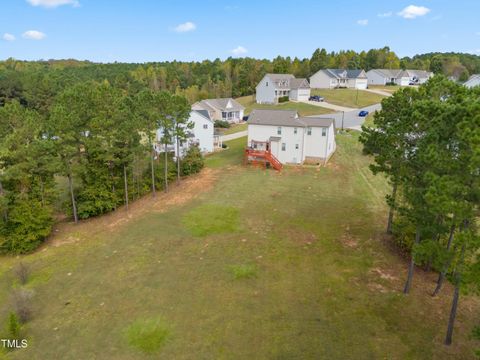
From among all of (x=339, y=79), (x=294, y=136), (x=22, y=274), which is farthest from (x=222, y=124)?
(x=339, y=79)

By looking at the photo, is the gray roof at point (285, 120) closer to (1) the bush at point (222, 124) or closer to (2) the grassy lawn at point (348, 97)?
(1) the bush at point (222, 124)

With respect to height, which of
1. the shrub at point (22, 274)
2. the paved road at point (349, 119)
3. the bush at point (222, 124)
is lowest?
the shrub at point (22, 274)

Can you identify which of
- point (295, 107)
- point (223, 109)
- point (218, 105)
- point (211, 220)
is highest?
point (218, 105)

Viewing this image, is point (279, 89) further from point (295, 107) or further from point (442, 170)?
point (442, 170)

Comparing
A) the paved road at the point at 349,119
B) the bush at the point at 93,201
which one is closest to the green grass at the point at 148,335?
the bush at the point at 93,201

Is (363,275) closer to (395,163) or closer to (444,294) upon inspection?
(444,294)

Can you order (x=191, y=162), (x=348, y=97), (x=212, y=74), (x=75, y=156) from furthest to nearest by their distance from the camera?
1. (x=212, y=74)
2. (x=348, y=97)
3. (x=191, y=162)
4. (x=75, y=156)

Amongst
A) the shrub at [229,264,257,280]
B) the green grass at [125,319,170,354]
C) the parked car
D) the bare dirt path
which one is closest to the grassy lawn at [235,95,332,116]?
the parked car

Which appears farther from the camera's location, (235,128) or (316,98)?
(316,98)
